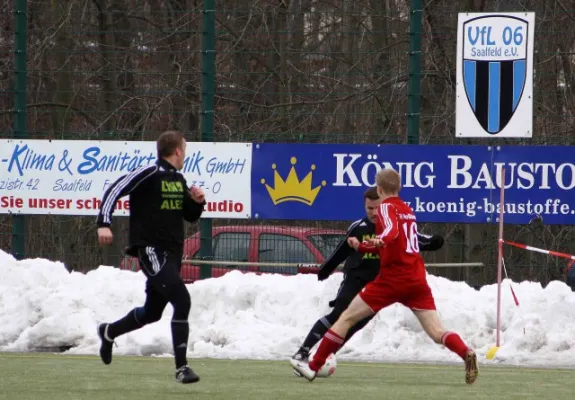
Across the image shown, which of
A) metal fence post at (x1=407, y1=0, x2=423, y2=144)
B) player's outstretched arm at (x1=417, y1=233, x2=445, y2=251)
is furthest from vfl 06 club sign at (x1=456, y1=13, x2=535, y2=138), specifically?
player's outstretched arm at (x1=417, y1=233, x2=445, y2=251)

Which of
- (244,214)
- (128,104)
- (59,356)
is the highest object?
(128,104)

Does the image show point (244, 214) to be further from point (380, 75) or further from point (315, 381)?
point (315, 381)

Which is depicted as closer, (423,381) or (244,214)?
(423,381)

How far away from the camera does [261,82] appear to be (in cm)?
1853

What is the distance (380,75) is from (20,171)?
4.89 m

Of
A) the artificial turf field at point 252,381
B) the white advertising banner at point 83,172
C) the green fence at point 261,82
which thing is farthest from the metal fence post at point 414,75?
the artificial turf field at point 252,381

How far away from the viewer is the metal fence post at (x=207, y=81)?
16734 mm

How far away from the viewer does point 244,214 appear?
1689 cm

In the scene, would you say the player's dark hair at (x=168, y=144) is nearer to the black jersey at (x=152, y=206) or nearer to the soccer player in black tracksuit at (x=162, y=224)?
the soccer player in black tracksuit at (x=162, y=224)

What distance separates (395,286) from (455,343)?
601mm

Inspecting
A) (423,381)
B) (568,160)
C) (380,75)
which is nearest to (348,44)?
(380,75)

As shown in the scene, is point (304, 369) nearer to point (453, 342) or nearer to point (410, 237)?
point (453, 342)

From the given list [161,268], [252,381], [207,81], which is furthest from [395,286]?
[207,81]

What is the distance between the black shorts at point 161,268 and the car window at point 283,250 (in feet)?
22.2
